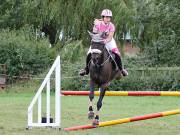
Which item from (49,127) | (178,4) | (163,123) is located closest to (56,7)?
(178,4)

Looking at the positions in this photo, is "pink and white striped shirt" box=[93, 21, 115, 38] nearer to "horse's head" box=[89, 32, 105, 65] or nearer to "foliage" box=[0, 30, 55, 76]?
"horse's head" box=[89, 32, 105, 65]

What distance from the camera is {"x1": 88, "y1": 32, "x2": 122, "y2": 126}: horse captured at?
418 inches

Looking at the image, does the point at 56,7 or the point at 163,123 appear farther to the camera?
the point at 56,7

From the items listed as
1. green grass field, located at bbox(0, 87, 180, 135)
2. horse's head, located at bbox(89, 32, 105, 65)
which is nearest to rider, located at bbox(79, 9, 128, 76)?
horse's head, located at bbox(89, 32, 105, 65)

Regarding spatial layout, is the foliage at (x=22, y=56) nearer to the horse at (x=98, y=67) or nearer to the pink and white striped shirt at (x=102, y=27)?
the horse at (x=98, y=67)

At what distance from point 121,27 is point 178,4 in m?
3.07

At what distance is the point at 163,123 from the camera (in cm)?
1309

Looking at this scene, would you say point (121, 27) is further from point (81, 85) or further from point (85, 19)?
point (81, 85)

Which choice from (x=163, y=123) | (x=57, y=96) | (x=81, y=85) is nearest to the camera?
(x=57, y=96)

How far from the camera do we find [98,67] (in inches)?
431

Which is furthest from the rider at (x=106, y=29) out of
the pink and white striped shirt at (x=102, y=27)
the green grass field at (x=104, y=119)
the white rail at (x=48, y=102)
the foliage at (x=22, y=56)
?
the foliage at (x=22, y=56)

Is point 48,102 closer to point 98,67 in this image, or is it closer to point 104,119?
point 98,67

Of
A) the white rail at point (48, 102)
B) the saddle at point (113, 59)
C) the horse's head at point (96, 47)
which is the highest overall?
the horse's head at point (96, 47)

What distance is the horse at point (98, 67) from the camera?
34.9 feet
